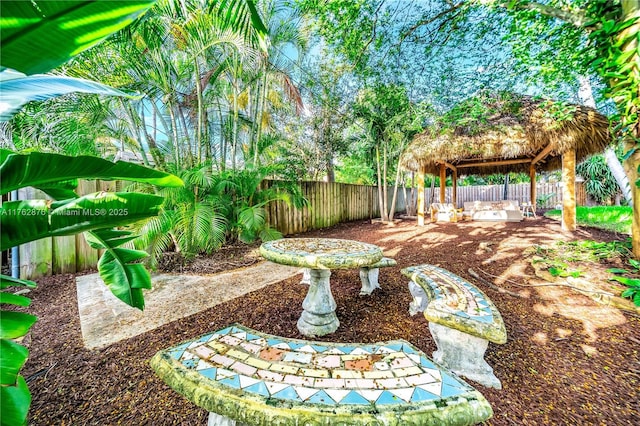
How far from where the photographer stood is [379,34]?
14.9ft

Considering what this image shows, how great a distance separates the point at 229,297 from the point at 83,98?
3.41m

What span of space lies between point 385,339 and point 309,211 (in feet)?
17.4

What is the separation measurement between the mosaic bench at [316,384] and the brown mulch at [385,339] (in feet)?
1.57

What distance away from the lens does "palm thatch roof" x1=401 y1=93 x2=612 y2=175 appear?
189 inches

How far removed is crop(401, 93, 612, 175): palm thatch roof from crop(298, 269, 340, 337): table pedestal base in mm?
3752

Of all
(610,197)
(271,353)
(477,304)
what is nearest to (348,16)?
(477,304)

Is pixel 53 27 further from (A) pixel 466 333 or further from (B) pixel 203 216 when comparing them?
(B) pixel 203 216

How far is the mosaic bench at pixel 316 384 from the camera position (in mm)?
791

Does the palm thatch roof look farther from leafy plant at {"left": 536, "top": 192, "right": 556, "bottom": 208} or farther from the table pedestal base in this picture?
leafy plant at {"left": 536, "top": 192, "right": 556, "bottom": 208}

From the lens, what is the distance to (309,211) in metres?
7.02

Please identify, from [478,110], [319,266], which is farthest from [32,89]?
[478,110]

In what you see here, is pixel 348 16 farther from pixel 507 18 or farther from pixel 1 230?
pixel 1 230

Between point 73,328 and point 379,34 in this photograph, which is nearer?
point 73,328

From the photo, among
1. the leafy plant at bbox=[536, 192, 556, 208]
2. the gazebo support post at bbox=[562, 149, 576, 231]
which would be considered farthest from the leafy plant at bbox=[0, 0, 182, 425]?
the leafy plant at bbox=[536, 192, 556, 208]
